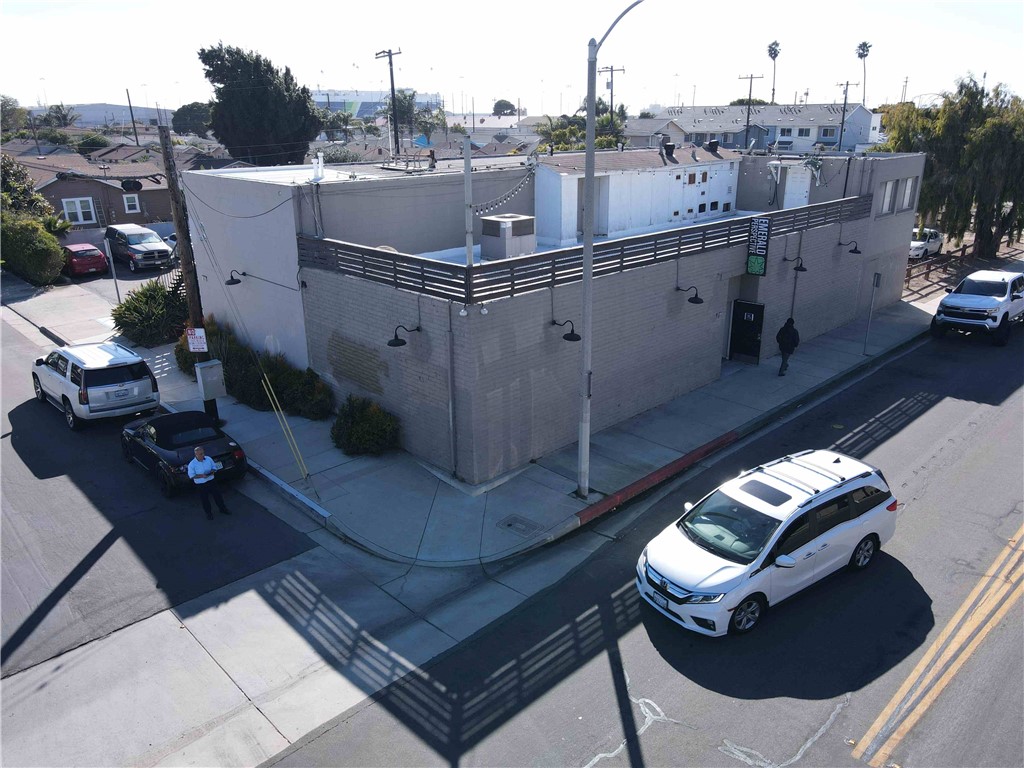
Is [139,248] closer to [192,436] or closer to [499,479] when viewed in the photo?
[192,436]

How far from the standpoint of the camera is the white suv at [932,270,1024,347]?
2220 cm

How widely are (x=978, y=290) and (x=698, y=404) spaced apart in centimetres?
1196

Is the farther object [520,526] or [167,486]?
[167,486]

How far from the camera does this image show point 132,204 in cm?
4181

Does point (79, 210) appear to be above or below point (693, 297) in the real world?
above

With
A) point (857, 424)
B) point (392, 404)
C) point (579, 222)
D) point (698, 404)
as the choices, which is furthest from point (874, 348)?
point (392, 404)

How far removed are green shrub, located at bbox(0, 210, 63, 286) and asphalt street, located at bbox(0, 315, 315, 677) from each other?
17.0 meters

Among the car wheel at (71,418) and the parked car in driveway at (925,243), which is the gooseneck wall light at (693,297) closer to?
the car wheel at (71,418)

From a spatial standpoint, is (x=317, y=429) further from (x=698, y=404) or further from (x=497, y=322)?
(x=698, y=404)

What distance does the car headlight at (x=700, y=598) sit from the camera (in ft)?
30.2

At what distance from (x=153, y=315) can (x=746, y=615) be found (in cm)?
1979

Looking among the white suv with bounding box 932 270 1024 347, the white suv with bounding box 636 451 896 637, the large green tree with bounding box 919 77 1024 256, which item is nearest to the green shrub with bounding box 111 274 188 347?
the white suv with bounding box 636 451 896 637

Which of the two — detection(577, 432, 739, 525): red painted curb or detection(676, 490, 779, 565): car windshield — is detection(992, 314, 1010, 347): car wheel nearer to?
detection(577, 432, 739, 525): red painted curb

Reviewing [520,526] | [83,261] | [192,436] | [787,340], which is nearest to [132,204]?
[83,261]
